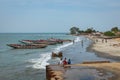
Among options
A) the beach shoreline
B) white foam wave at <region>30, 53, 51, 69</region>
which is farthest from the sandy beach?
white foam wave at <region>30, 53, 51, 69</region>

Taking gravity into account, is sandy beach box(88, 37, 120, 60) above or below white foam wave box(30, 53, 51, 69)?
above

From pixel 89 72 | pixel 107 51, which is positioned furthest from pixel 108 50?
pixel 89 72

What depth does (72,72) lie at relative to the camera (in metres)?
25.8

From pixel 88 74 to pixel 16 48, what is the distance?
60.6m

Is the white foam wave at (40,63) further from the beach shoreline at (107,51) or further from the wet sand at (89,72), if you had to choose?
the wet sand at (89,72)

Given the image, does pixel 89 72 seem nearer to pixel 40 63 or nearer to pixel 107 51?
pixel 40 63

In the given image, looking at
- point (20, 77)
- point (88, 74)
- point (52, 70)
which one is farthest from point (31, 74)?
point (88, 74)

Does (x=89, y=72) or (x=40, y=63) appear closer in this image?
(x=89, y=72)

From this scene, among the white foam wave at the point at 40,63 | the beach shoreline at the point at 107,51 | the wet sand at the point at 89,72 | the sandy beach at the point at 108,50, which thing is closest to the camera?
the wet sand at the point at 89,72

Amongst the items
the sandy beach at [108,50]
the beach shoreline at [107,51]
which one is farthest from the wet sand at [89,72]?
the sandy beach at [108,50]

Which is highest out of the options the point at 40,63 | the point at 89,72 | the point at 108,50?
the point at 89,72

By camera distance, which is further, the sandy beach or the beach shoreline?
the sandy beach

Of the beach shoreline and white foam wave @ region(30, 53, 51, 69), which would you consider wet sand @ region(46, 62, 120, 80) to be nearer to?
white foam wave @ region(30, 53, 51, 69)

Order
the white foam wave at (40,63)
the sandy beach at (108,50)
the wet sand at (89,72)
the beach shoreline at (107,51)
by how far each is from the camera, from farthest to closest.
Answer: the sandy beach at (108,50) < the beach shoreline at (107,51) < the white foam wave at (40,63) < the wet sand at (89,72)
